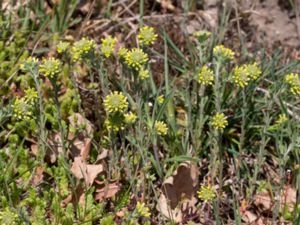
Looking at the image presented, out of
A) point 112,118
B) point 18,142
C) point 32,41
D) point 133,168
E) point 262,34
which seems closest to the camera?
point 112,118

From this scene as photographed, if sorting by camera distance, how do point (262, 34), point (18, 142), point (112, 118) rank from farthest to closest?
1. point (262, 34)
2. point (18, 142)
3. point (112, 118)

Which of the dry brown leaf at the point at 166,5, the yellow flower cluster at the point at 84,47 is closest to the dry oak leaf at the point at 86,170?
the yellow flower cluster at the point at 84,47

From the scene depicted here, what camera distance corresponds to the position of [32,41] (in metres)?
3.60

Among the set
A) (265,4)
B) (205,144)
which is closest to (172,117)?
(205,144)

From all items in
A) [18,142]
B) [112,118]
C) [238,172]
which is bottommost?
[238,172]

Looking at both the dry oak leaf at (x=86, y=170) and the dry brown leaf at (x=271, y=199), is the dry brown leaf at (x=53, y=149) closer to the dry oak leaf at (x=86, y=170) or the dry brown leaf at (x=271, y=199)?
the dry oak leaf at (x=86, y=170)

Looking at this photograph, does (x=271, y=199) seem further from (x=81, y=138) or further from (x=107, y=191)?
(x=81, y=138)

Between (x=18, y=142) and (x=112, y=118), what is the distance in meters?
0.75

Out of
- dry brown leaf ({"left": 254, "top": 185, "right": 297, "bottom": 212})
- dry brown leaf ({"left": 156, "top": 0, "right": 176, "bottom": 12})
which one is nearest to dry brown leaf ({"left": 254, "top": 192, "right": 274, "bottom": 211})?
dry brown leaf ({"left": 254, "top": 185, "right": 297, "bottom": 212})

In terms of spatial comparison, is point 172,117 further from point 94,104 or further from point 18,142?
point 18,142

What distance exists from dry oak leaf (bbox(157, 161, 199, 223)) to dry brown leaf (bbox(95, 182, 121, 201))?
0.23m

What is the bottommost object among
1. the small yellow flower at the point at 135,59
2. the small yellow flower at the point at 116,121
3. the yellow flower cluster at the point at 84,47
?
the small yellow flower at the point at 116,121

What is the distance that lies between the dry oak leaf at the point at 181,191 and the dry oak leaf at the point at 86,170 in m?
0.35

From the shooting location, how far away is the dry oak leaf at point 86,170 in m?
2.86
